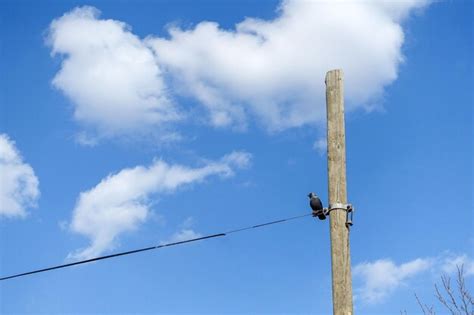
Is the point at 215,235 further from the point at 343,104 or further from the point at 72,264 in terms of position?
the point at 343,104

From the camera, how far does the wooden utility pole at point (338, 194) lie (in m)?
6.74

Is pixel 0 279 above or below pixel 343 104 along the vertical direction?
below

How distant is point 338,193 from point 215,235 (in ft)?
6.13

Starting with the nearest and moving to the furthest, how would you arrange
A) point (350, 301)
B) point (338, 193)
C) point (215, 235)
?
1. point (350, 301)
2. point (338, 193)
3. point (215, 235)

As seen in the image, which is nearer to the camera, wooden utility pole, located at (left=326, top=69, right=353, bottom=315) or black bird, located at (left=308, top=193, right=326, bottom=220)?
wooden utility pole, located at (left=326, top=69, right=353, bottom=315)

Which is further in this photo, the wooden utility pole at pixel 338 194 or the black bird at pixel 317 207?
the black bird at pixel 317 207

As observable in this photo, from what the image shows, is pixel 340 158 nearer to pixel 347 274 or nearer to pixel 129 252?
pixel 347 274

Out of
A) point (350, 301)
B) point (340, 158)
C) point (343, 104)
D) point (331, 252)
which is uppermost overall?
point (343, 104)

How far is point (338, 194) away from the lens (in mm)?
7270

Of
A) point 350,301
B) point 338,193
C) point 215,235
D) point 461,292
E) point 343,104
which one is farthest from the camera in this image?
point 461,292

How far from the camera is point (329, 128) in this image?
25.0ft

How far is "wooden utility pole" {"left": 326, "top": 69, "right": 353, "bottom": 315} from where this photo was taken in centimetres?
674

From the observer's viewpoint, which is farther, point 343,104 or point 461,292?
point 461,292

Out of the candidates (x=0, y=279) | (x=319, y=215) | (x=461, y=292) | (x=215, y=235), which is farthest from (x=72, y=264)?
(x=461, y=292)
